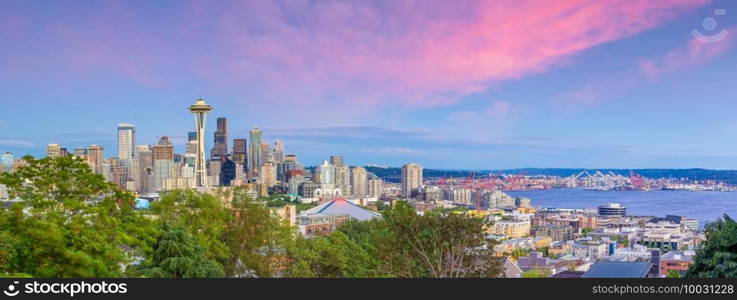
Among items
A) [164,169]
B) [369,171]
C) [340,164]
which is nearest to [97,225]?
[164,169]

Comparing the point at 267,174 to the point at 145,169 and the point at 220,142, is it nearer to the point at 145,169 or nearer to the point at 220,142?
the point at 220,142

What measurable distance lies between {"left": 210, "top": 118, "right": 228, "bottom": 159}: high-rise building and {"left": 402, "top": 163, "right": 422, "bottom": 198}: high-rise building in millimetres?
8929

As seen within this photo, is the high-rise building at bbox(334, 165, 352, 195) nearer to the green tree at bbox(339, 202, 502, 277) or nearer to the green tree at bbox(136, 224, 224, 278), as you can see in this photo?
the green tree at bbox(339, 202, 502, 277)

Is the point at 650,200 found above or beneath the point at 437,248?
beneath

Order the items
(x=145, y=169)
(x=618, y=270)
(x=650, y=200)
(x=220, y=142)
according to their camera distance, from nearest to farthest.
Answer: (x=618, y=270)
(x=145, y=169)
(x=220, y=142)
(x=650, y=200)

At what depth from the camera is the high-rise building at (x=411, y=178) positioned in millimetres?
35469

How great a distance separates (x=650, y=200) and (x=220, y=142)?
2467 cm

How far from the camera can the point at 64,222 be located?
14.0ft

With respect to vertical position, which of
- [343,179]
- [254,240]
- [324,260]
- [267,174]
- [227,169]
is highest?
[227,169]

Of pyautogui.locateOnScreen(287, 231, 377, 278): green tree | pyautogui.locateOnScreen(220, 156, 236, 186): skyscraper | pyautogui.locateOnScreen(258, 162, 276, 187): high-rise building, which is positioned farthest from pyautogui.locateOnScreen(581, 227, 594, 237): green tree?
pyautogui.locateOnScreen(287, 231, 377, 278): green tree

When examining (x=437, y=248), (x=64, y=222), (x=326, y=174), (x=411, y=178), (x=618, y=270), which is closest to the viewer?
(x=64, y=222)

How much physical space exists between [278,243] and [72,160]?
2.82 meters
